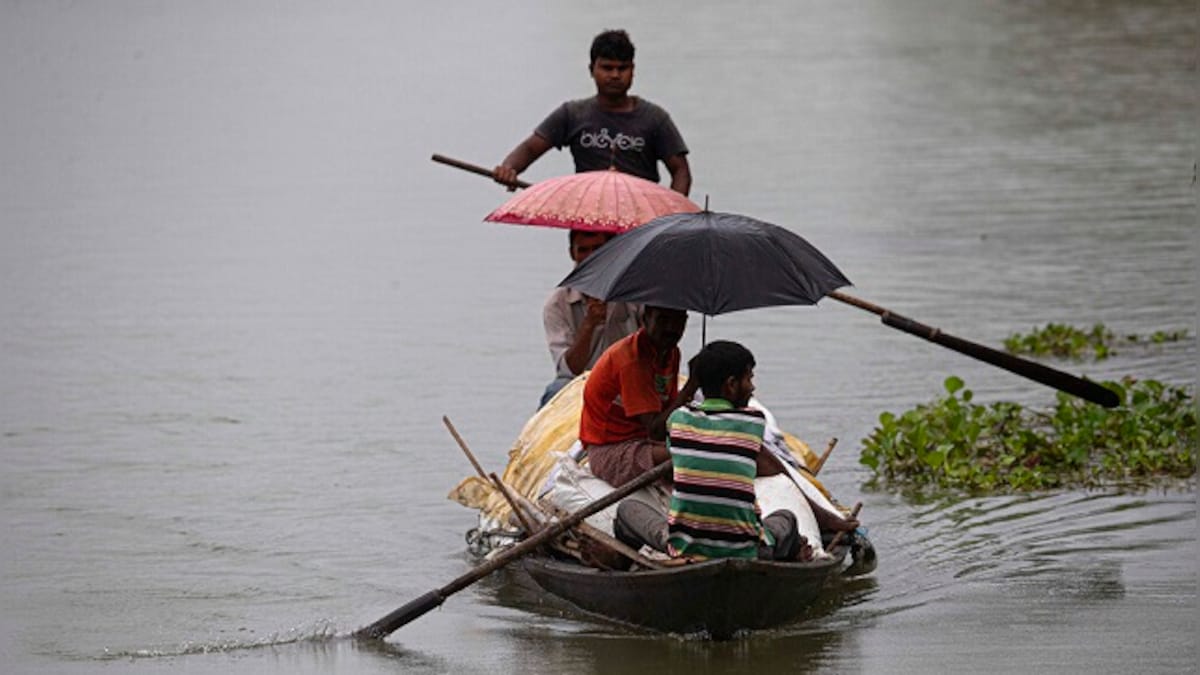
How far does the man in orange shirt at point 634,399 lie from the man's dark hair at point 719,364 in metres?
0.40

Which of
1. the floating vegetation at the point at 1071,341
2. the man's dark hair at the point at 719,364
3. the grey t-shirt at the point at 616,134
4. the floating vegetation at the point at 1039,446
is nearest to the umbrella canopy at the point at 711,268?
the man's dark hair at the point at 719,364

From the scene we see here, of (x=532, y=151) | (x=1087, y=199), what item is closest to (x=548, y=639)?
(x=532, y=151)

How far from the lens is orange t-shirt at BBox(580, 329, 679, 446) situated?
8336 millimetres

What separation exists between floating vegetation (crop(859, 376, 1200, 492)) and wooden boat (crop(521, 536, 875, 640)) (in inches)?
94.7

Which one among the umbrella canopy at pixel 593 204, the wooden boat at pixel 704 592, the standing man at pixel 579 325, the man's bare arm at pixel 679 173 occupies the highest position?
the man's bare arm at pixel 679 173

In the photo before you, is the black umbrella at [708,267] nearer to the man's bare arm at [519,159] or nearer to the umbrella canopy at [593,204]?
the umbrella canopy at [593,204]

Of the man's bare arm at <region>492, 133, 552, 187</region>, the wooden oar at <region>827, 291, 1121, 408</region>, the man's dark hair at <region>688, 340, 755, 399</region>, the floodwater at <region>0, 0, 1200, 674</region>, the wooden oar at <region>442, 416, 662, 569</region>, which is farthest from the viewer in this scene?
the man's bare arm at <region>492, 133, 552, 187</region>

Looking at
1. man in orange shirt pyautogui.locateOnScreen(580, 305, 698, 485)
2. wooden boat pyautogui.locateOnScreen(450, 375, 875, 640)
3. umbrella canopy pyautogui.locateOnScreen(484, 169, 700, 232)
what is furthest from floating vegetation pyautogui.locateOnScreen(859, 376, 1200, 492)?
man in orange shirt pyautogui.locateOnScreen(580, 305, 698, 485)

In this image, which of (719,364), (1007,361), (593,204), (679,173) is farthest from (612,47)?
(719,364)

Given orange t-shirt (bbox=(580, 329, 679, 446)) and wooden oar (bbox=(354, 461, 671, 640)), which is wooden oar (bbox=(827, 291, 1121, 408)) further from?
wooden oar (bbox=(354, 461, 671, 640))

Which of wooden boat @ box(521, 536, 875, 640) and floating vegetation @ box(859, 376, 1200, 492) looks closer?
wooden boat @ box(521, 536, 875, 640)

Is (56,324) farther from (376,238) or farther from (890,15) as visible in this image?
(890,15)

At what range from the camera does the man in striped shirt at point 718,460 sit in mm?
7715

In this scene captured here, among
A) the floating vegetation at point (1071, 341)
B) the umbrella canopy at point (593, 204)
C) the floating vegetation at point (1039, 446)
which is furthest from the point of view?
the floating vegetation at point (1071, 341)
